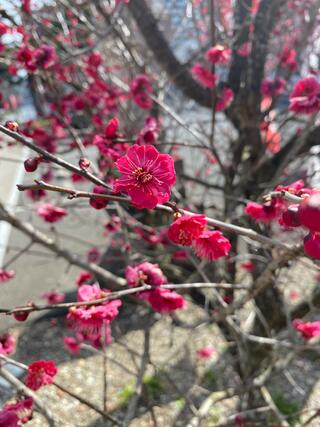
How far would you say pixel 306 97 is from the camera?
5.35 feet

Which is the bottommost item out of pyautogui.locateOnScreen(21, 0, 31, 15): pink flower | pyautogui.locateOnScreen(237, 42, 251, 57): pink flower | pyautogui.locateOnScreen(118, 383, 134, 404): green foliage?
pyautogui.locateOnScreen(118, 383, 134, 404): green foliage

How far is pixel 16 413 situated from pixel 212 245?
2.88ft

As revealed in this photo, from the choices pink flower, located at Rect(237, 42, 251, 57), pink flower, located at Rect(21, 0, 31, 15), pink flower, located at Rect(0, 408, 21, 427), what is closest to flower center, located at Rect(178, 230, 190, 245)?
pink flower, located at Rect(0, 408, 21, 427)

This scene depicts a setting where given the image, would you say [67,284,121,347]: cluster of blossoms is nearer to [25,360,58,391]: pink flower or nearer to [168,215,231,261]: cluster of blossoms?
[25,360,58,391]: pink flower

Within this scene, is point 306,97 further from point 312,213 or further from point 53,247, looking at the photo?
point 53,247

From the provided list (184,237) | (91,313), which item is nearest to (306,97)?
(184,237)

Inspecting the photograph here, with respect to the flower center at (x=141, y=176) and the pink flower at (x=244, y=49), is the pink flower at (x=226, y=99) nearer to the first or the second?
the pink flower at (x=244, y=49)

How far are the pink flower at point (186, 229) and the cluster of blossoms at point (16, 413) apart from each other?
75cm

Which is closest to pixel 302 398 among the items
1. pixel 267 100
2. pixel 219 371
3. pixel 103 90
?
pixel 219 371

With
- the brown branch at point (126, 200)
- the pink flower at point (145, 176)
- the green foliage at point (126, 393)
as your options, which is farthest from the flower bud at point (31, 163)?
the green foliage at point (126, 393)

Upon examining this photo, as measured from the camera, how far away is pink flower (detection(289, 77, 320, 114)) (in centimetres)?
160

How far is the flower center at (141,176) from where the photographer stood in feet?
3.23

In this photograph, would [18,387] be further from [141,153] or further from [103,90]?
[103,90]

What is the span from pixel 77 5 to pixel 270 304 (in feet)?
9.11
